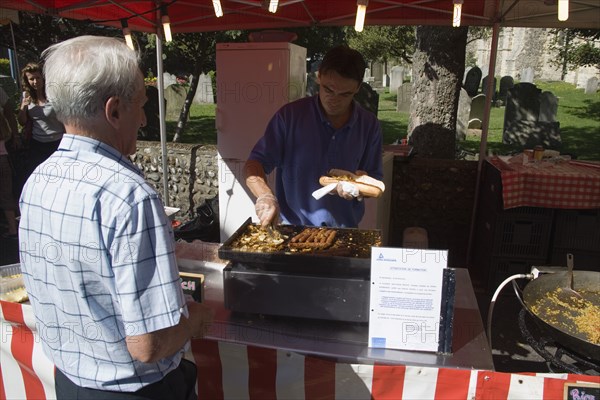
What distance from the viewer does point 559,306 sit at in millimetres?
1948

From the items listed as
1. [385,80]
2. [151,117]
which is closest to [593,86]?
[385,80]

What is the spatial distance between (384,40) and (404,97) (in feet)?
10.1

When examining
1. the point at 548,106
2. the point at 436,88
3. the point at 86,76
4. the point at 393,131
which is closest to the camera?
the point at 86,76

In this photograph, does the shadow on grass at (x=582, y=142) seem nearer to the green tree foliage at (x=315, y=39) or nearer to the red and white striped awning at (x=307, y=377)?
the green tree foliage at (x=315, y=39)

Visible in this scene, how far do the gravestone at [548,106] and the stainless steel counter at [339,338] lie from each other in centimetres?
1032

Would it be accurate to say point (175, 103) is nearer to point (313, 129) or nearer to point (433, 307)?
point (313, 129)

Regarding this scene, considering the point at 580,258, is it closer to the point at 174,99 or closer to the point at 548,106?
the point at 548,106

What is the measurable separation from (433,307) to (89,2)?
4.06 meters

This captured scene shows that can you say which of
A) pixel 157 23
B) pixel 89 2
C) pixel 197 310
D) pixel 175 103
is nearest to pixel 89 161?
pixel 197 310

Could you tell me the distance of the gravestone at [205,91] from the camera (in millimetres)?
16783

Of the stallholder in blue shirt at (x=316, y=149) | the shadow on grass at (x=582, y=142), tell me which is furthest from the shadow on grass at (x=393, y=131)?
the stallholder in blue shirt at (x=316, y=149)

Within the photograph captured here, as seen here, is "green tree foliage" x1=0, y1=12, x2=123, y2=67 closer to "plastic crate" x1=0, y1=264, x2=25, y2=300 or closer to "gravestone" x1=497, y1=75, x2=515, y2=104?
"plastic crate" x1=0, y1=264, x2=25, y2=300

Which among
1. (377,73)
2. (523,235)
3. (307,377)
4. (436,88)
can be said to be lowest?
(523,235)

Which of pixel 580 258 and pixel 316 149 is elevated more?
pixel 316 149
